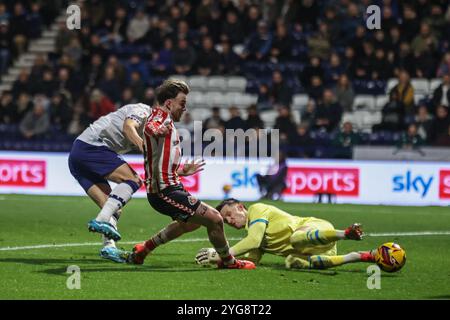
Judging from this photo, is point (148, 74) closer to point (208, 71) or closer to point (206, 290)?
point (208, 71)

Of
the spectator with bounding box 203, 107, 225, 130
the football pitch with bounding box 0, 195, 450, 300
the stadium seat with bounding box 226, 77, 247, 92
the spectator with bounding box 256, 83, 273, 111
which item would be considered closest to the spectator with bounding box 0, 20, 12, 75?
the stadium seat with bounding box 226, 77, 247, 92

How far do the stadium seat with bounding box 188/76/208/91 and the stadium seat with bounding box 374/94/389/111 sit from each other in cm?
431

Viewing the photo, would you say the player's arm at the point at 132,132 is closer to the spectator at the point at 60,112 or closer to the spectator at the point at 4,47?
the spectator at the point at 60,112

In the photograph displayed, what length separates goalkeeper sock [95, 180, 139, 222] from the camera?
436 inches

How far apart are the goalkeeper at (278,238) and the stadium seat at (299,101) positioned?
14.0m

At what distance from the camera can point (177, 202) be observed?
10359mm

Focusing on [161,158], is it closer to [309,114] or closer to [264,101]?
[309,114]

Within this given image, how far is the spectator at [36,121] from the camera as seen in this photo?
24.7 m

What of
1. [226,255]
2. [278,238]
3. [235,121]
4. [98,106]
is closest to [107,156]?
[226,255]

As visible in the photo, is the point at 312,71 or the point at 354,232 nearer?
the point at 354,232

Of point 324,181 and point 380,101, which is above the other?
point 380,101

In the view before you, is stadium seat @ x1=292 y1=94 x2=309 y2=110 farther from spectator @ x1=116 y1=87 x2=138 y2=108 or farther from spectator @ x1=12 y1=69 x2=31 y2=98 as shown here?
spectator @ x1=12 y1=69 x2=31 y2=98

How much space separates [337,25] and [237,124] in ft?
13.5

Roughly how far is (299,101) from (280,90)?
1.03 m
